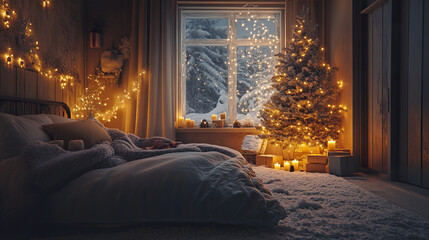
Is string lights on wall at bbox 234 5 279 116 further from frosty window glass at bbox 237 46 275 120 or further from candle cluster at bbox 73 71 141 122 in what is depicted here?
candle cluster at bbox 73 71 141 122

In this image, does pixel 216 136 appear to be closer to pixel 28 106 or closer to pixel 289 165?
pixel 289 165

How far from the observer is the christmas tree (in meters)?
3.88

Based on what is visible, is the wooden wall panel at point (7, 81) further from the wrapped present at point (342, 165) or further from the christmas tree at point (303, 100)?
the wrapped present at point (342, 165)

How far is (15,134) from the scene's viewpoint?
1974mm

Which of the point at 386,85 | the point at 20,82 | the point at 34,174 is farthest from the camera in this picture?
the point at 386,85

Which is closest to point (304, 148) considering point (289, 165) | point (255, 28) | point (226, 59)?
point (289, 165)

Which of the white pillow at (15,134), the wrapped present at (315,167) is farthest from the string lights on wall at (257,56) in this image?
the white pillow at (15,134)

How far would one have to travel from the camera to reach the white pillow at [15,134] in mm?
1902

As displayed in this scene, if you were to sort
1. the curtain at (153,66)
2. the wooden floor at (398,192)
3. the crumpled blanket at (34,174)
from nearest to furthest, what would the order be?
the crumpled blanket at (34,174) < the wooden floor at (398,192) < the curtain at (153,66)

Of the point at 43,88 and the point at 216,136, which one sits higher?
the point at 43,88

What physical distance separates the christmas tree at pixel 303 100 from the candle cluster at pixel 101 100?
2.23 metres

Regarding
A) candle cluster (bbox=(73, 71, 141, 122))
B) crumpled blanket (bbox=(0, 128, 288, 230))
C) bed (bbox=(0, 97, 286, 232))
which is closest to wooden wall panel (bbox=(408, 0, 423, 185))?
bed (bbox=(0, 97, 286, 232))

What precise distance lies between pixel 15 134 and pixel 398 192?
3.13 meters

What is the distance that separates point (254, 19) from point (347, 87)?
78.9 inches
